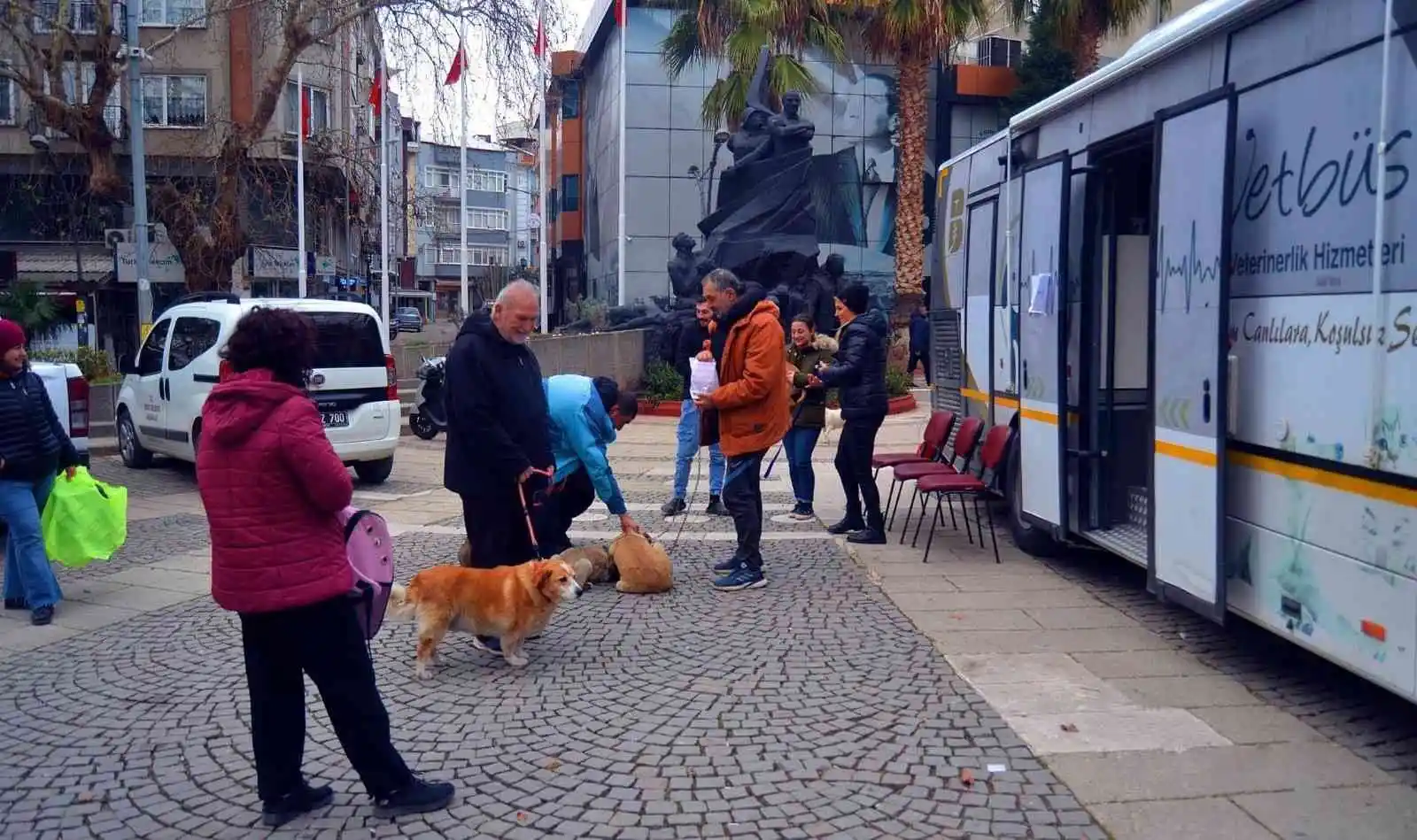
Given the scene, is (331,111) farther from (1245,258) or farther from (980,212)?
(1245,258)

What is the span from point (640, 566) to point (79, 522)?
329 centimetres

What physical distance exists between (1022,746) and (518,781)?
196 centimetres

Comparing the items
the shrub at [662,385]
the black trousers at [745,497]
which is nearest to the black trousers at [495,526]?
the black trousers at [745,497]

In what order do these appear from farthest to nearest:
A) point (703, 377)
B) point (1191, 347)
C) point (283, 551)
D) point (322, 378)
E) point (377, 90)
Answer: point (377, 90) → point (322, 378) → point (703, 377) → point (1191, 347) → point (283, 551)

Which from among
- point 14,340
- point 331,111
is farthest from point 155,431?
point 331,111

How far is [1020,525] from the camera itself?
809 cm

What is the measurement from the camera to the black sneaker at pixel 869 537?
→ 340 inches

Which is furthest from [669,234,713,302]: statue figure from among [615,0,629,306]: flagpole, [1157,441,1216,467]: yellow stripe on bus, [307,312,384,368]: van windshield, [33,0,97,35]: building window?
[1157,441,1216,467]: yellow stripe on bus

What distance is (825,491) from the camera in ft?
38.1

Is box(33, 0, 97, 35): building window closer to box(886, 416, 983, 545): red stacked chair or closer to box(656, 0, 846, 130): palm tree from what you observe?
box(656, 0, 846, 130): palm tree

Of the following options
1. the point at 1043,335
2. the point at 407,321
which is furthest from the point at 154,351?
the point at 407,321

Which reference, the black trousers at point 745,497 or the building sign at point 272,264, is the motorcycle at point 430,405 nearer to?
the black trousers at point 745,497

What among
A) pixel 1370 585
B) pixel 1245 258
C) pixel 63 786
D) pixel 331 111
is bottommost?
pixel 63 786

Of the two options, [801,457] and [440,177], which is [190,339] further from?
[440,177]
